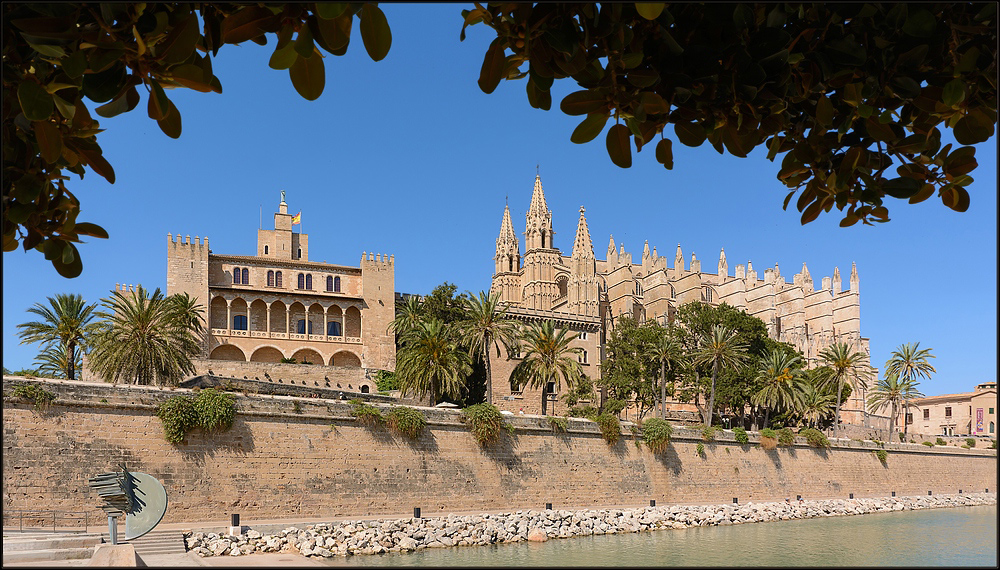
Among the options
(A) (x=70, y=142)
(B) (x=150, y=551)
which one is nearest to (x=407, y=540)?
(B) (x=150, y=551)

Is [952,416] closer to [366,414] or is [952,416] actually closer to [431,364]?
[431,364]

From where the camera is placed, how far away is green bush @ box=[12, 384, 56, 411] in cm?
1847

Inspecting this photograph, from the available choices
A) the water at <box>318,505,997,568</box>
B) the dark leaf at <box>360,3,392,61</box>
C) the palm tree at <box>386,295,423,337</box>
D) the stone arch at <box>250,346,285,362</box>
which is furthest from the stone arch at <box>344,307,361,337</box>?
the dark leaf at <box>360,3,392,61</box>

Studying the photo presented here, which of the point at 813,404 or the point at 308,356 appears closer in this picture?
the point at 813,404

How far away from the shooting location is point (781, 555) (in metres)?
17.8

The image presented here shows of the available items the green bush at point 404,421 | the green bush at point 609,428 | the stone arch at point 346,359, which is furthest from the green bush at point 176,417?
the stone arch at point 346,359

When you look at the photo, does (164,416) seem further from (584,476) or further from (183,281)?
(183,281)

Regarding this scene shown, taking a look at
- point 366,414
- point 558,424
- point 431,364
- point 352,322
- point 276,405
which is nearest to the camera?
point 276,405

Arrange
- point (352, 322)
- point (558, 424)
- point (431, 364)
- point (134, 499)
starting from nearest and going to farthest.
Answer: point (134, 499) → point (558, 424) → point (431, 364) → point (352, 322)

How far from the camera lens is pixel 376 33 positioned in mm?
2020

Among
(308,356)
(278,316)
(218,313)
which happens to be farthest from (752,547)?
(218,313)

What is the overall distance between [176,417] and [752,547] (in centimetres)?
1556

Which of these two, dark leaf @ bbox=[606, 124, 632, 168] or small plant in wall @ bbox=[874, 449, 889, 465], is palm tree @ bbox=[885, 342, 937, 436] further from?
dark leaf @ bbox=[606, 124, 632, 168]

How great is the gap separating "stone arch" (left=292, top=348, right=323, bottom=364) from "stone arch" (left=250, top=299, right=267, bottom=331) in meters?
2.45
